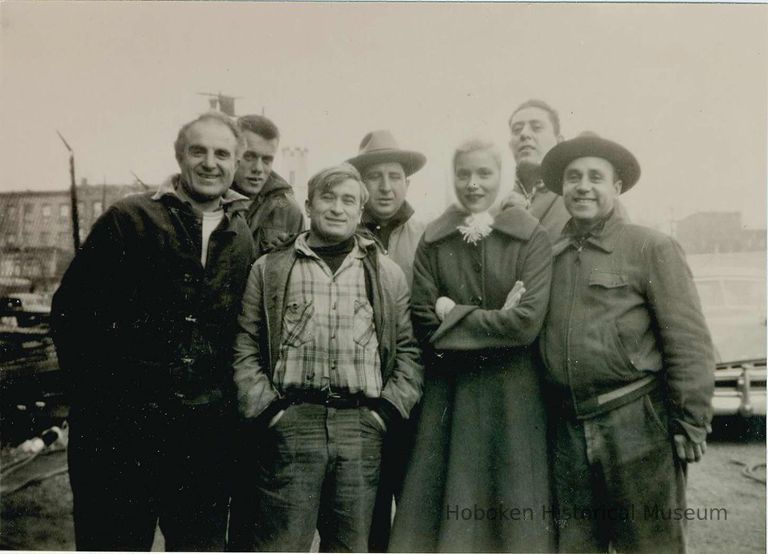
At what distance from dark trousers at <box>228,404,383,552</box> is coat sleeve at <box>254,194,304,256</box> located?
3.30ft

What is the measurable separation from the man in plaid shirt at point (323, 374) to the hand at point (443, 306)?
0.17 m

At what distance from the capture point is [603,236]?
111 inches

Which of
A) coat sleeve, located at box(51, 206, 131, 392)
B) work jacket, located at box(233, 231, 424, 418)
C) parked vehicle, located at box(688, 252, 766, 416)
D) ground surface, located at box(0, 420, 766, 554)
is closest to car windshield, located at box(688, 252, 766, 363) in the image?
parked vehicle, located at box(688, 252, 766, 416)

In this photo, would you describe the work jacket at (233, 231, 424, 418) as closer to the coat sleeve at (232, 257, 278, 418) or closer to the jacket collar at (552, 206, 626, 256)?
the coat sleeve at (232, 257, 278, 418)

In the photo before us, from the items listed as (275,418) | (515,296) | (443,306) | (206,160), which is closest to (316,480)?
(275,418)

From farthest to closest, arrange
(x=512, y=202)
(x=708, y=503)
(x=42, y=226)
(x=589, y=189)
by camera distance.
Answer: (x=42, y=226), (x=708, y=503), (x=512, y=202), (x=589, y=189)

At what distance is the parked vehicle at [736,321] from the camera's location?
11.8ft

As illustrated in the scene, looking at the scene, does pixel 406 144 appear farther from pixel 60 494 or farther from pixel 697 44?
pixel 60 494

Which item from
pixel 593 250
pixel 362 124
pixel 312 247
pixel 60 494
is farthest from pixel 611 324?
pixel 60 494

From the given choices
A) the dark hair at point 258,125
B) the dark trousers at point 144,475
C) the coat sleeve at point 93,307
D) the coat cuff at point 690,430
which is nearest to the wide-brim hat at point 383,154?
the dark hair at point 258,125

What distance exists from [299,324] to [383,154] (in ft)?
3.61

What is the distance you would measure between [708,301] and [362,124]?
2662 millimetres

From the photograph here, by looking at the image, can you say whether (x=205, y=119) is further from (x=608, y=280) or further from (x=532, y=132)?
(x=608, y=280)

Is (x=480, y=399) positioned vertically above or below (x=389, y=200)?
below
